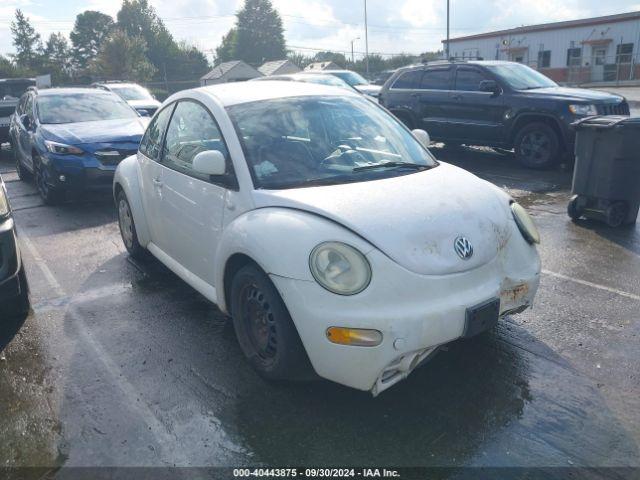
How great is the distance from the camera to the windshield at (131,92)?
679 inches

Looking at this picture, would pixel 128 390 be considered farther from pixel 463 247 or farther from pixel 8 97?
pixel 8 97

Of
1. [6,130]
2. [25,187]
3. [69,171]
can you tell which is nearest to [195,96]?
[69,171]

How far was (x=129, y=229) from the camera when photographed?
5535 millimetres

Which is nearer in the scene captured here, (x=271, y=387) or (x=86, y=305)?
(x=271, y=387)

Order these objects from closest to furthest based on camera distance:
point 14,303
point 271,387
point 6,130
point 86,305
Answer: point 271,387 → point 14,303 → point 86,305 → point 6,130

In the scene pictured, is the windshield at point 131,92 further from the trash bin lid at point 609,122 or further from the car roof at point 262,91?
the car roof at point 262,91

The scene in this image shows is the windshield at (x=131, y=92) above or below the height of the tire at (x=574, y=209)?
above

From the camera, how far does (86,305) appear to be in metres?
4.73

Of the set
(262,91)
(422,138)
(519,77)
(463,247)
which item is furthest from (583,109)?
(463,247)

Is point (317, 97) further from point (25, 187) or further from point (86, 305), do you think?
point (25, 187)

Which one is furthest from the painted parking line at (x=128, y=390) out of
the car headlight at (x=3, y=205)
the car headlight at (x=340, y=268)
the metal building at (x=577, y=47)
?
the metal building at (x=577, y=47)

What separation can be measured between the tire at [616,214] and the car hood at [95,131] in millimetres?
6294

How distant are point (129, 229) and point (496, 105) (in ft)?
23.8

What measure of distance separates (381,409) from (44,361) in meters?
2.32
